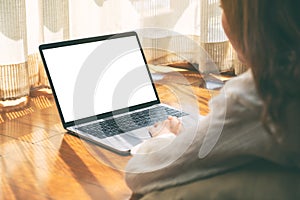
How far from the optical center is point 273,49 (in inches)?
29.0

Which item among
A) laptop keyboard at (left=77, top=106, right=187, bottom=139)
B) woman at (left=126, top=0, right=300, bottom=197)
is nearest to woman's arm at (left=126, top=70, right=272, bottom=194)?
woman at (left=126, top=0, right=300, bottom=197)

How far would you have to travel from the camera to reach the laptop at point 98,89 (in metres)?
Result: 1.44

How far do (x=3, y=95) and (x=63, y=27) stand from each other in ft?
1.17

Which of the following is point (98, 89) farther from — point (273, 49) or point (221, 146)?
point (273, 49)

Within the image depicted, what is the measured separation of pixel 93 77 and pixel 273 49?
0.78m

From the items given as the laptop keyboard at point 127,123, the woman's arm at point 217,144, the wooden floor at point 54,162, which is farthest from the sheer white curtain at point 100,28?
the woman's arm at point 217,144

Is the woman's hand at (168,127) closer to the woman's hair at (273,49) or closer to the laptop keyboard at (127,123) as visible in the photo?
the laptop keyboard at (127,123)

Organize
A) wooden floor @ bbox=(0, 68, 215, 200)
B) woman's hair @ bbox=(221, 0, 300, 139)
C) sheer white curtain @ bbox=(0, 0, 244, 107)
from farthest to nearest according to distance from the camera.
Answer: sheer white curtain @ bbox=(0, 0, 244, 107)
wooden floor @ bbox=(0, 68, 215, 200)
woman's hair @ bbox=(221, 0, 300, 139)

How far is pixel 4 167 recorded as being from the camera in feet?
4.36

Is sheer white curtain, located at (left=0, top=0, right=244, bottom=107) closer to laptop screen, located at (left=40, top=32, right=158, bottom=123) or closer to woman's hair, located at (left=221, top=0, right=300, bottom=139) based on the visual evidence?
laptop screen, located at (left=40, top=32, right=158, bottom=123)

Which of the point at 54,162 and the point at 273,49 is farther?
the point at 54,162

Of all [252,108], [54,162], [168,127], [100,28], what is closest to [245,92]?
[252,108]

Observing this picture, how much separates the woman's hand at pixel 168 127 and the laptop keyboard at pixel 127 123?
0.32 feet

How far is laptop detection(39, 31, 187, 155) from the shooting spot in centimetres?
144
